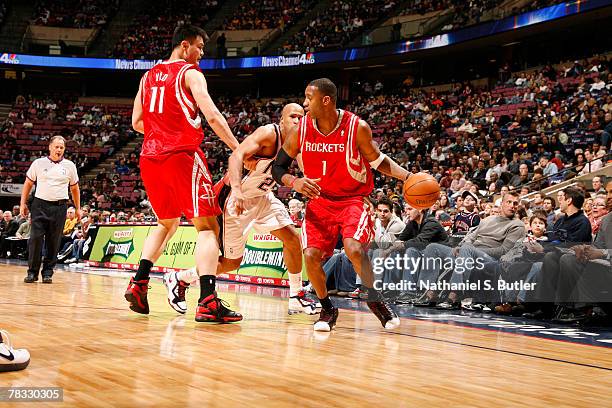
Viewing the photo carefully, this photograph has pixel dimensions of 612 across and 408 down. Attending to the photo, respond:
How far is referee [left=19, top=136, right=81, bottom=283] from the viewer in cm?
832

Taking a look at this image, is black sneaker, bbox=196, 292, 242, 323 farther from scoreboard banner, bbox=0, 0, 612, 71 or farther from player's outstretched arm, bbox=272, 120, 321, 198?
scoreboard banner, bbox=0, 0, 612, 71

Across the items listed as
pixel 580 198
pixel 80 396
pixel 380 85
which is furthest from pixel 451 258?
pixel 380 85

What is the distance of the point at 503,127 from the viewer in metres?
17.6

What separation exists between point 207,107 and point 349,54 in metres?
22.7

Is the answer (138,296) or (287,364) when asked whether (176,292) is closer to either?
(138,296)

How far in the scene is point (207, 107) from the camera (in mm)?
4789

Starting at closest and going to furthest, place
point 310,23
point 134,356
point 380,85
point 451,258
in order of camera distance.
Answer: point 134,356 → point 451,258 → point 380,85 → point 310,23

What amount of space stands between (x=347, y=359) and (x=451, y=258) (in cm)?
414

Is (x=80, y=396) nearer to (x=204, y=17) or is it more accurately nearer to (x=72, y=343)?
(x=72, y=343)

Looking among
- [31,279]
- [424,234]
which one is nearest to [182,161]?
[424,234]

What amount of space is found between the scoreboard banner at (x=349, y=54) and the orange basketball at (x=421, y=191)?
16243mm

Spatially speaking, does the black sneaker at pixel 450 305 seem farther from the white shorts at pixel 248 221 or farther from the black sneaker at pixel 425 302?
the white shorts at pixel 248 221

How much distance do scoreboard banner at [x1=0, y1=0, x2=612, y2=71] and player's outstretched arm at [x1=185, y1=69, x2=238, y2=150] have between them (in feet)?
55.0
